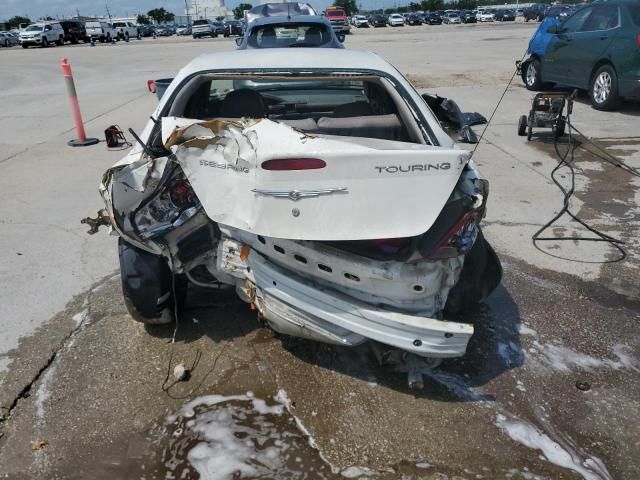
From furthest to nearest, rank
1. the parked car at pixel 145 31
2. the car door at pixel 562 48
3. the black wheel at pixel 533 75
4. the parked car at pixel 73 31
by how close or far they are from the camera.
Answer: the parked car at pixel 145 31 → the parked car at pixel 73 31 → the black wheel at pixel 533 75 → the car door at pixel 562 48

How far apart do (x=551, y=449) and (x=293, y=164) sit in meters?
1.76

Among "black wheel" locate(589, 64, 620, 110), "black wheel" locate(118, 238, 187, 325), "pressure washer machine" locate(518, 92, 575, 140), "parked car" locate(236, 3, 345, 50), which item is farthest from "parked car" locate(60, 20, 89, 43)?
"black wheel" locate(118, 238, 187, 325)

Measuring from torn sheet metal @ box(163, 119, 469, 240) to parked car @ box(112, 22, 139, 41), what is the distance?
53.3 meters

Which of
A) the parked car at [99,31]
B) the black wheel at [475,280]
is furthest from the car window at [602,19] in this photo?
the parked car at [99,31]

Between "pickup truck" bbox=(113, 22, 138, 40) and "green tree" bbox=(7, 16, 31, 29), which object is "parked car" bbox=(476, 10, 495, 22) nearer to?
"pickup truck" bbox=(113, 22, 138, 40)

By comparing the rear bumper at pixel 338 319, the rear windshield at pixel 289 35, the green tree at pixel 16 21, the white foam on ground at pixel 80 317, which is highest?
the green tree at pixel 16 21

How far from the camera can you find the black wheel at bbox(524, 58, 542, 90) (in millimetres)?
12206

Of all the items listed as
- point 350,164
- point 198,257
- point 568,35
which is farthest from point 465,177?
point 568,35

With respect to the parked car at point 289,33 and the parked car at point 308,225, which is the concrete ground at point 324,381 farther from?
the parked car at point 289,33

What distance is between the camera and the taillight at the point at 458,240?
2.46 metres

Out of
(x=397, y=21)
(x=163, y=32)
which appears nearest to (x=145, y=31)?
(x=163, y=32)

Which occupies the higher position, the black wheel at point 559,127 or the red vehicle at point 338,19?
the red vehicle at point 338,19

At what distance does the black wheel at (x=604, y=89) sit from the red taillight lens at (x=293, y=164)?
896cm

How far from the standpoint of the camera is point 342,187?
237cm
